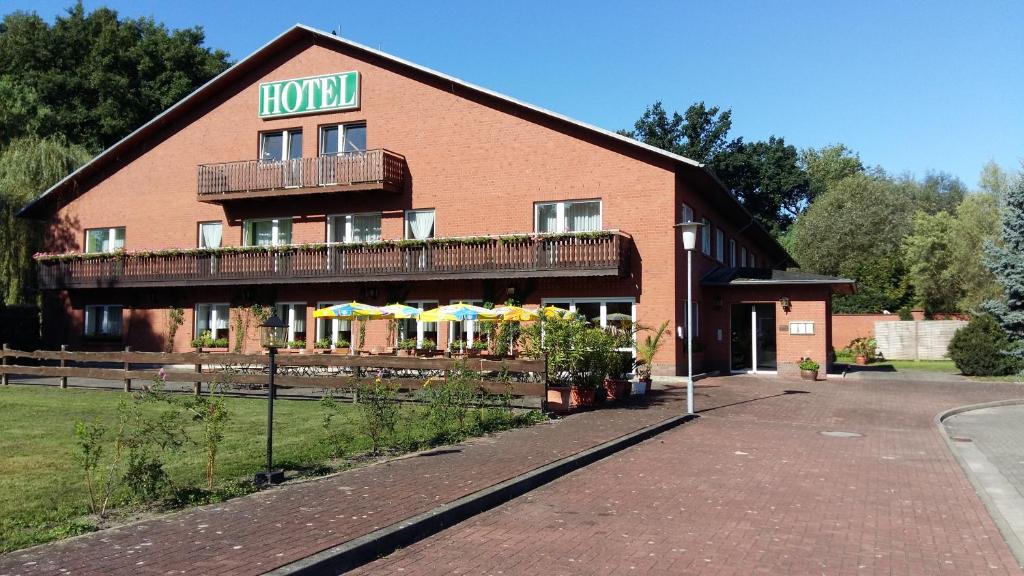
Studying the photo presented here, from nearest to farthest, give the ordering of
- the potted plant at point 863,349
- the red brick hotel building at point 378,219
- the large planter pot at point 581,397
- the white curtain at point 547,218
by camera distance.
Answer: the large planter pot at point 581,397, the red brick hotel building at point 378,219, the white curtain at point 547,218, the potted plant at point 863,349

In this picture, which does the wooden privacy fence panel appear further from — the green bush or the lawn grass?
the lawn grass

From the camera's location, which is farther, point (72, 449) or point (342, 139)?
point (342, 139)

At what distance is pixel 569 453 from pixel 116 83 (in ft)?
138

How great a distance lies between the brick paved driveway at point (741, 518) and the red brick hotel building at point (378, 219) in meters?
11.6

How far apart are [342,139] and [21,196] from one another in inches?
577

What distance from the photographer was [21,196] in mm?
31953

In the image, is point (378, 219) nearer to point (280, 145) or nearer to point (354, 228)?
point (354, 228)

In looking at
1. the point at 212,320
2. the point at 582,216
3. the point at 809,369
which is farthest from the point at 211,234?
the point at 809,369

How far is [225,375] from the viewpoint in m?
15.9

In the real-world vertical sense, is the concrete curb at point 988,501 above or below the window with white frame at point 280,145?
below

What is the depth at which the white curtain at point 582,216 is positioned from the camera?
24.2 metres

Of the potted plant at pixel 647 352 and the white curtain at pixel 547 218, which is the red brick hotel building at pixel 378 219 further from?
the potted plant at pixel 647 352

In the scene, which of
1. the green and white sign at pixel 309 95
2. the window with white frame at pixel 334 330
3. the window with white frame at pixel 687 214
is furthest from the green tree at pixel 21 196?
the window with white frame at pixel 687 214

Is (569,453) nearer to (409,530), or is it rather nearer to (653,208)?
(409,530)
